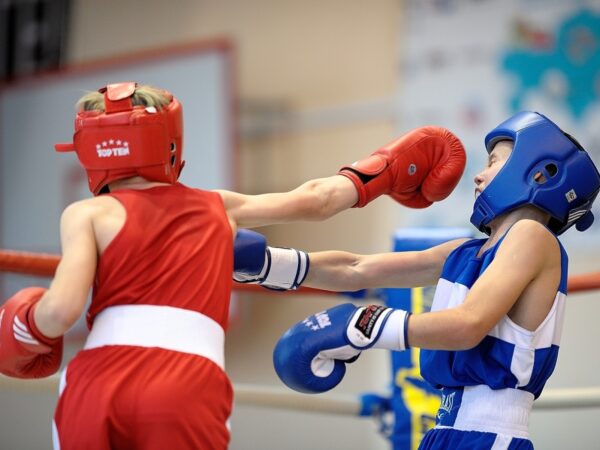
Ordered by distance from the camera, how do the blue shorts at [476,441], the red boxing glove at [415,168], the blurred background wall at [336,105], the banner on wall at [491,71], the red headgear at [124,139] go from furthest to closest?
the blurred background wall at [336,105] < the banner on wall at [491,71] < the red boxing glove at [415,168] < the blue shorts at [476,441] < the red headgear at [124,139]

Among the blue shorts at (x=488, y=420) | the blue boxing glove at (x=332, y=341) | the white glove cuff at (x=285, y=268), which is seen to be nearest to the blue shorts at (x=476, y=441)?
the blue shorts at (x=488, y=420)

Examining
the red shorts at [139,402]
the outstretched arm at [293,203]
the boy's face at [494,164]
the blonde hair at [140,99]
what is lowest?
the red shorts at [139,402]

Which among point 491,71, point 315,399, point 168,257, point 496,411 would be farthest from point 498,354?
point 491,71

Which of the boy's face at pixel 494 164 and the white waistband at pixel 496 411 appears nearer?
the white waistband at pixel 496 411

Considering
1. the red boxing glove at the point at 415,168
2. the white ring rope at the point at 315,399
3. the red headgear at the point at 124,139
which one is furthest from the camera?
the white ring rope at the point at 315,399

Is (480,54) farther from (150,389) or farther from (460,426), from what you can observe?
(150,389)

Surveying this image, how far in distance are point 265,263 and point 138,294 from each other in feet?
1.49

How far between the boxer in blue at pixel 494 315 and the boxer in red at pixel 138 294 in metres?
0.20

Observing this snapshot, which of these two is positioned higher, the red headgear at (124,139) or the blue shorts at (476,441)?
the red headgear at (124,139)

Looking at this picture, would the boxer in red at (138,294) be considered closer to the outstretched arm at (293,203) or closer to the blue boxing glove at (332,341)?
the outstretched arm at (293,203)

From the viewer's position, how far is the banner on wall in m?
4.34

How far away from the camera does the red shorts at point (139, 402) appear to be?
146cm

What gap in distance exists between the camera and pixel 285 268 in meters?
1.98

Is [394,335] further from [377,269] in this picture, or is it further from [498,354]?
[377,269]
